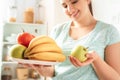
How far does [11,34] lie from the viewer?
3031 millimetres

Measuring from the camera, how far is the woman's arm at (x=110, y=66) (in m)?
0.93

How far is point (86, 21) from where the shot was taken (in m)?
1.07

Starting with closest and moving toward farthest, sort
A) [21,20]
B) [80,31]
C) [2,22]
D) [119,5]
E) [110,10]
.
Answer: [80,31] < [119,5] < [110,10] < [2,22] < [21,20]

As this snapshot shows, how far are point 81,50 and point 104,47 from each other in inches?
6.5

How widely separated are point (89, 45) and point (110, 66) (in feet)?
0.39

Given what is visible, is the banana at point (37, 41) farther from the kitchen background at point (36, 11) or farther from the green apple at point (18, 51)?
the kitchen background at point (36, 11)

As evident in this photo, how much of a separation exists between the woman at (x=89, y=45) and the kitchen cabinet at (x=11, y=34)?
1.87 meters

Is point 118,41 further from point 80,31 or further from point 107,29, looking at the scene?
point 80,31

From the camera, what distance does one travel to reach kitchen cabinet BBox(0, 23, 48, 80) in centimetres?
289

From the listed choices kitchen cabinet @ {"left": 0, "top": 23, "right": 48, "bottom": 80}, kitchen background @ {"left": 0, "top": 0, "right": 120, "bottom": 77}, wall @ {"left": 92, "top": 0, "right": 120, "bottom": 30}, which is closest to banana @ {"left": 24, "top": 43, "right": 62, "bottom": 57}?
wall @ {"left": 92, "top": 0, "right": 120, "bottom": 30}

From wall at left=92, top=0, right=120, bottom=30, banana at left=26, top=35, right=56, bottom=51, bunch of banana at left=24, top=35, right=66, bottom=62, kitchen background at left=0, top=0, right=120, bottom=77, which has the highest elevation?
kitchen background at left=0, top=0, right=120, bottom=77

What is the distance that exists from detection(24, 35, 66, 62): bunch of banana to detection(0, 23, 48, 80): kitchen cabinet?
2040 mm

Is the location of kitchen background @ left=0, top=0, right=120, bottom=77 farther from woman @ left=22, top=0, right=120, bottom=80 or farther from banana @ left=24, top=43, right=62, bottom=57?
banana @ left=24, top=43, right=62, bottom=57

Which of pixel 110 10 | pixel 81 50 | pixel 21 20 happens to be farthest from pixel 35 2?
pixel 81 50
